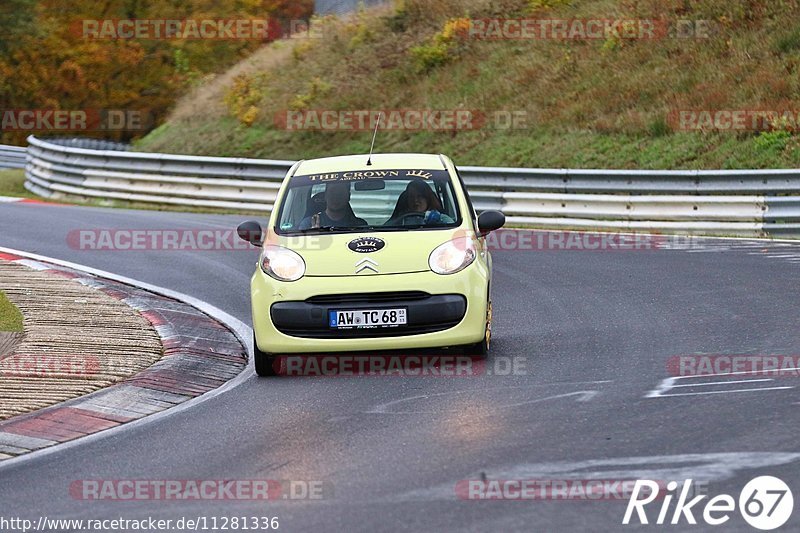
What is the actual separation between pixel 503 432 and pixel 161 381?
122 inches

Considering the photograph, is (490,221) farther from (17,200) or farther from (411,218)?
(17,200)

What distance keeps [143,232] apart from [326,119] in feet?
37.3

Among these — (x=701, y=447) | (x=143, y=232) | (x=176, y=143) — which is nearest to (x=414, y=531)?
(x=701, y=447)

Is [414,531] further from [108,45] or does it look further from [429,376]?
[108,45]

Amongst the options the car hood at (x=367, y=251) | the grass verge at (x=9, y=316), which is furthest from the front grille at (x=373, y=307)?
the grass verge at (x=9, y=316)

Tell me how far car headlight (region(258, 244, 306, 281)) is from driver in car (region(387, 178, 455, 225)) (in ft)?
3.09

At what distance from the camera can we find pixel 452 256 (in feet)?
32.2

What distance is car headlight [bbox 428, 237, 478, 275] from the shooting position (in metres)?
9.71

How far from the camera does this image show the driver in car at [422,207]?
34.1ft

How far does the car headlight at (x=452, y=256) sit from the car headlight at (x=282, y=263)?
38.6 inches

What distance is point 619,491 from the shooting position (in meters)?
6.10

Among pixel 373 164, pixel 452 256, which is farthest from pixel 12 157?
pixel 452 256

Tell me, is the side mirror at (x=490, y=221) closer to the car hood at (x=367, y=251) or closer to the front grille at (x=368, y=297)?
the car hood at (x=367, y=251)

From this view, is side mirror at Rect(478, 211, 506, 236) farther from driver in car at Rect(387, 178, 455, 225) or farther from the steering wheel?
the steering wheel
